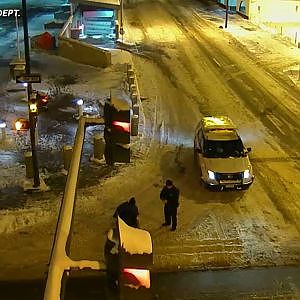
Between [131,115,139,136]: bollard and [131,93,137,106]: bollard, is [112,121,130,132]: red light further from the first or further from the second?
[131,93,137,106]: bollard

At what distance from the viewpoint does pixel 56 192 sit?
→ 52.5ft

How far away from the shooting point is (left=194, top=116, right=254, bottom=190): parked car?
16.0 metres

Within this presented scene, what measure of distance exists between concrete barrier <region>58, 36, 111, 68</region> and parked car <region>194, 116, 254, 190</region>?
13.7 m

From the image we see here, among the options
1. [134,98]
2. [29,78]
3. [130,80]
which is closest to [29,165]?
[29,78]

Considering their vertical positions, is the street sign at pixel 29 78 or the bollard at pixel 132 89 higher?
the street sign at pixel 29 78

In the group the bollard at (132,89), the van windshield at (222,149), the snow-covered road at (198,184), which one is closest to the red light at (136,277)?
the snow-covered road at (198,184)

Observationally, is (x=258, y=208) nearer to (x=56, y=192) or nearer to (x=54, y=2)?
(x=56, y=192)

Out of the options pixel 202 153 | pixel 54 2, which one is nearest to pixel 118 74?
pixel 202 153

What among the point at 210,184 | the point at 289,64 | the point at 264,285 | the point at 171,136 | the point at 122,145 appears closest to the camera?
the point at 122,145

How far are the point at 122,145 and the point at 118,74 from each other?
2288 cm

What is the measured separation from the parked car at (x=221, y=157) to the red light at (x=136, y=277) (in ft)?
40.2

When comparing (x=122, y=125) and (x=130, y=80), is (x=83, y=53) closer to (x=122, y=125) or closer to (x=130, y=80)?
(x=130, y=80)

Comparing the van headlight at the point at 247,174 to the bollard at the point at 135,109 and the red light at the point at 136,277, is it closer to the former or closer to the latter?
the bollard at the point at 135,109

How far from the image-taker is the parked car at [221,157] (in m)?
16.0
